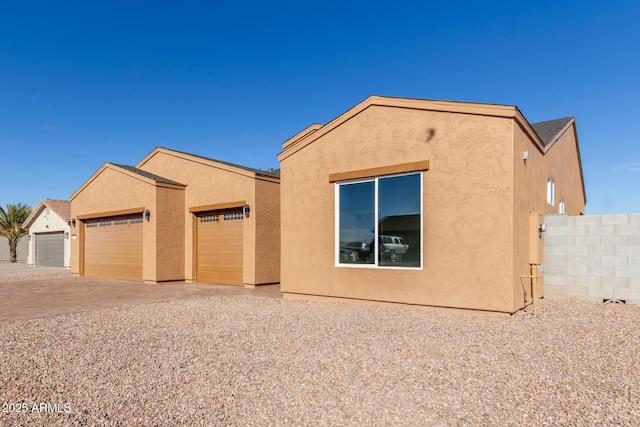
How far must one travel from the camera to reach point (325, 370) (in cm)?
438

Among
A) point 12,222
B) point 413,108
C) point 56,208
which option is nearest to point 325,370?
point 413,108

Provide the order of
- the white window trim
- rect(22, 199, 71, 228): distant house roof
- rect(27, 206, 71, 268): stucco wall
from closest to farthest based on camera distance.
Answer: the white window trim
rect(27, 206, 71, 268): stucco wall
rect(22, 199, 71, 228): distant house roof

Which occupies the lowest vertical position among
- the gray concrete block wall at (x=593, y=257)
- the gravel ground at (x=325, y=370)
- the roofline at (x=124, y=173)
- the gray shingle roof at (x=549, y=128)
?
the gravel ground at (x=325, y=370)

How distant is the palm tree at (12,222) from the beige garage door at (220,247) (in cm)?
2515

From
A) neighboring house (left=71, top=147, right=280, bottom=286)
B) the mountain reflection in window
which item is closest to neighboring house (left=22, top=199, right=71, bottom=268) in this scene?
neighboring house (left=71, top=147, right=280, bottom=286)

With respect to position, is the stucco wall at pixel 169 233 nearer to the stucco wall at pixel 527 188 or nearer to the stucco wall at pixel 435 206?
the stucco wall at pixel 435 206

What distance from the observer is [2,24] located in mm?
12750

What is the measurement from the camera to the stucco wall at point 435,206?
7.32 metres

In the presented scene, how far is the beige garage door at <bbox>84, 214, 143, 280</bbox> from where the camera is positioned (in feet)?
50.4

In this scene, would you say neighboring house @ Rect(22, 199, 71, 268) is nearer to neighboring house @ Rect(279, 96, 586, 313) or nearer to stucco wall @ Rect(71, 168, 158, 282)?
stucco wall @ Rect(71, 168, 158, 282)

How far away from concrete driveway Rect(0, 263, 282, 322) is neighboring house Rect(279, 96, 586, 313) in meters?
2.76

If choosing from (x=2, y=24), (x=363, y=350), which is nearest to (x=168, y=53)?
(x=2, y=24)

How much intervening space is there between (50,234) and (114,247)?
14.4 meters

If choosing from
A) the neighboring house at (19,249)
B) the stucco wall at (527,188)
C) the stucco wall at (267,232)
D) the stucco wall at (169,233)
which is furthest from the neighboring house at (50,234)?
the stucco wall at (527,188)
